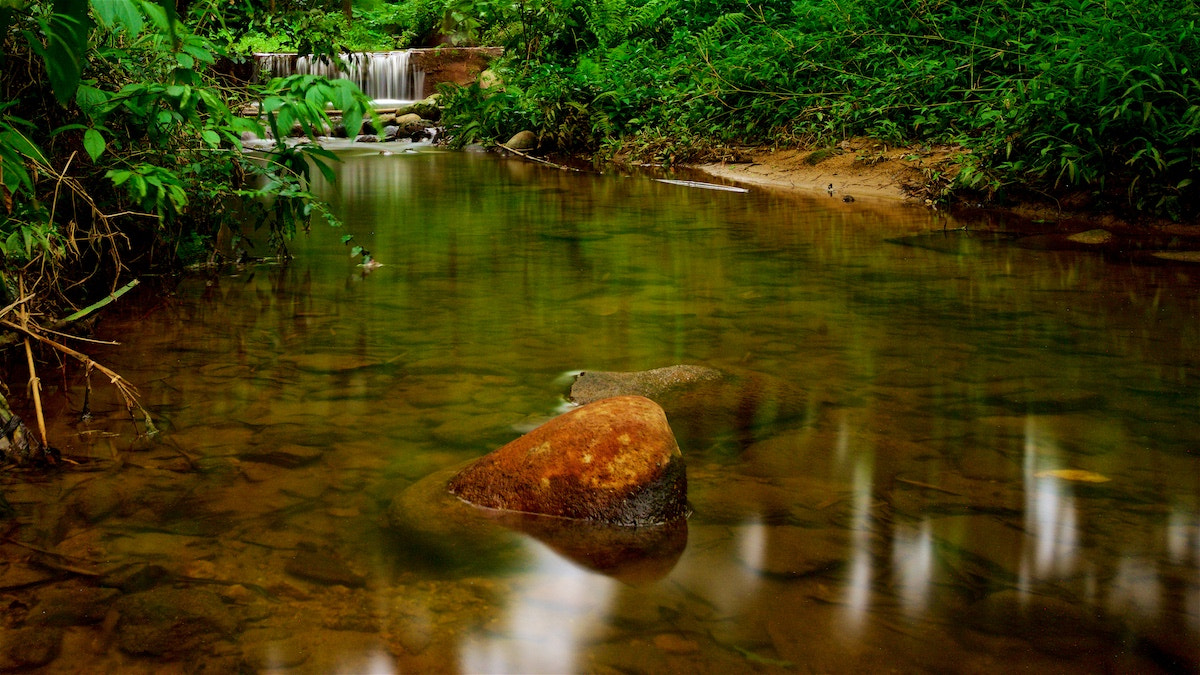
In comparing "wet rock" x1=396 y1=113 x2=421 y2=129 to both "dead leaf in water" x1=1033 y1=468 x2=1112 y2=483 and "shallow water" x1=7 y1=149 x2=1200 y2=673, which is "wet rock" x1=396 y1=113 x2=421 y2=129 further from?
"dead leaf in water" x1=1033 y1=468 x2=1112 y2=483

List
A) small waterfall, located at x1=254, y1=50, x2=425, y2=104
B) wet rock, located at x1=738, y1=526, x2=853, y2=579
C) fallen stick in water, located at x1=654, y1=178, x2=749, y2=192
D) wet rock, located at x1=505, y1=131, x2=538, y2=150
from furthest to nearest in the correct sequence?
small waterfall, located at x1=254, y1=50, x2=425, y2=104 < wet rock, located at x1=505, y1=131, x2=538, y2=150 < fallen stick in water, located at x1=654, y1=178, x2=749, y2=192 < wet rock, located at x1=738, y1=526, x2=853, y2=579

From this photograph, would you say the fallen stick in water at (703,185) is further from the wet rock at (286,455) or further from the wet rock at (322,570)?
the wet rock at (322,570)

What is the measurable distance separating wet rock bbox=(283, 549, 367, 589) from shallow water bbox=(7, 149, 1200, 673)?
1cm

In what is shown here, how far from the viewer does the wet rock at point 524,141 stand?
15.0 metres

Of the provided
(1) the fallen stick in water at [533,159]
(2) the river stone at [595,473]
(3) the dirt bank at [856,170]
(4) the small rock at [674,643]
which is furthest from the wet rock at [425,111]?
(4) the small rock at [674,643]

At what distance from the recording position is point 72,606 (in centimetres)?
230

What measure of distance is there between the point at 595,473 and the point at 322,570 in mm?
794

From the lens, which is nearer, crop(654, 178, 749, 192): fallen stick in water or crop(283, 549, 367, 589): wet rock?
crop(283, 549, 367, 589): wet rock

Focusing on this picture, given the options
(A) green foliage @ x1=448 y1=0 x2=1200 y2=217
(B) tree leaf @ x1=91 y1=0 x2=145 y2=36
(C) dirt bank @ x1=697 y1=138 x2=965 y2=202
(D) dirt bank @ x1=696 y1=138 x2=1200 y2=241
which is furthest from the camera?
(C) dirt bank @ x1=697 y1=138 x2=965 y2=202

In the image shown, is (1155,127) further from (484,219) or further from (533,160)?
(533,160)

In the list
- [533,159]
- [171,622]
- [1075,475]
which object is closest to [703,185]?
[533,159]

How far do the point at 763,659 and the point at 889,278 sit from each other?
4.29 metres

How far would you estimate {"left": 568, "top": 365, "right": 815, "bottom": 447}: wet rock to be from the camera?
11.5 feet

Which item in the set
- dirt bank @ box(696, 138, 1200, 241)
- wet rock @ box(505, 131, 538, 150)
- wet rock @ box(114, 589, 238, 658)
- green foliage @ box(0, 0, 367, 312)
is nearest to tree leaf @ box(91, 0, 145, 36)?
green foliage @ box(0, 0, 367, 312)
